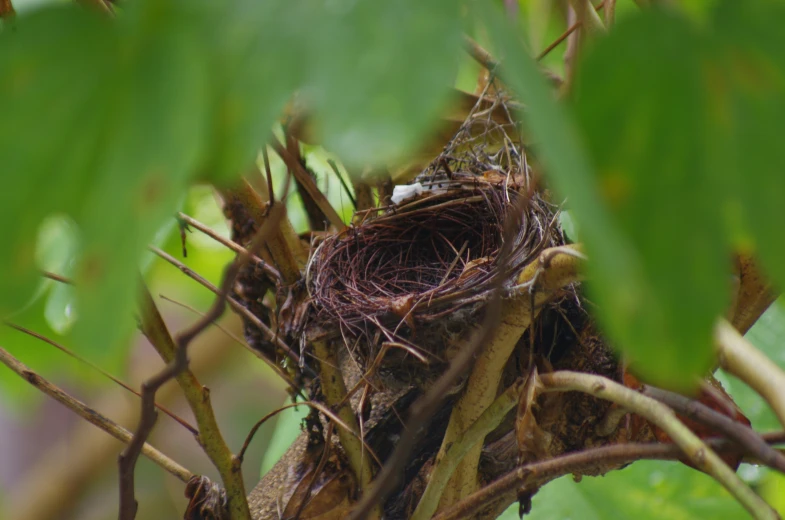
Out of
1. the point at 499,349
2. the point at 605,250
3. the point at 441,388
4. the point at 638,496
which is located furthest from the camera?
the point at 638,496

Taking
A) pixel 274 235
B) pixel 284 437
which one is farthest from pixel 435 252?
pixel 284 437

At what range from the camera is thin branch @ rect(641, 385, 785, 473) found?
40 centimetres

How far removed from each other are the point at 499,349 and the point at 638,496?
596mm

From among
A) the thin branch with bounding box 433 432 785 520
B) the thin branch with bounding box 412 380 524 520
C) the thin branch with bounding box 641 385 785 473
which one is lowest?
the thin branch with bounding box 412 380 524 520

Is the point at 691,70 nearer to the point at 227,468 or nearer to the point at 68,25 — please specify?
the point at 68,25

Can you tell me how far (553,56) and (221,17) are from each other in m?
1.16

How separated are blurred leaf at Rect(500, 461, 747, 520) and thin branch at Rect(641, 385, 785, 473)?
606 millimetres

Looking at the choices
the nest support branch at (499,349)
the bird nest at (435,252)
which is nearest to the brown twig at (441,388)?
the nest support branch at (499,349)

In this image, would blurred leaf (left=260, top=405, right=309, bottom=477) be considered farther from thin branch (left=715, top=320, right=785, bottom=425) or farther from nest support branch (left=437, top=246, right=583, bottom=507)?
thin branch (left=715, top=320, right=785, bottom=425)

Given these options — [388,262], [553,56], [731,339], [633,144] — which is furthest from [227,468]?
[553,56]

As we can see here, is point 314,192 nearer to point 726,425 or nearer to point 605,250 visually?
point 726,425

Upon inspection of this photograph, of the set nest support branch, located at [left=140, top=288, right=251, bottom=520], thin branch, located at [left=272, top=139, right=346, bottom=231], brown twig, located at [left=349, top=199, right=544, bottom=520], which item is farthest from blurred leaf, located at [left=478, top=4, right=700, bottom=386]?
thin branch, located at [left=272, top=139, right=346, bottom=231]

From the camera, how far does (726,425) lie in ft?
1.40

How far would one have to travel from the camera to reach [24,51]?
21 centimetres
